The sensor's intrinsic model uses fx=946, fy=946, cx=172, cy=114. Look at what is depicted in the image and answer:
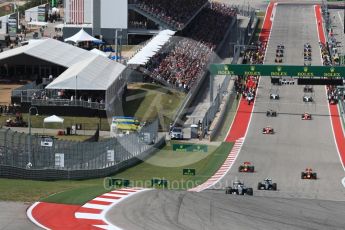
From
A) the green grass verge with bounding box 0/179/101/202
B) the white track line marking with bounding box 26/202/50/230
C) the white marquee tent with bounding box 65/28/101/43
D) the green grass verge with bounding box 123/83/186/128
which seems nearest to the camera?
the white track line marking with bounding box 26/202/50/230

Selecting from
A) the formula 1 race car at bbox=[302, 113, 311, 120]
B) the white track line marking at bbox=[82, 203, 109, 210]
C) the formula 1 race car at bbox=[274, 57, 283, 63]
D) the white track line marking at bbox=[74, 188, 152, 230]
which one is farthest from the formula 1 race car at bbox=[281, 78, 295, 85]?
the white track line marking at bbox=[82, 203, 109, 210]

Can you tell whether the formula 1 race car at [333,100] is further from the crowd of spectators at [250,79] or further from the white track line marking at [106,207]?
the white track line marking at [106,207]

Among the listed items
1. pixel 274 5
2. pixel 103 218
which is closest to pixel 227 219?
pixel 103 218

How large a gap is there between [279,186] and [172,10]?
70.6 metres

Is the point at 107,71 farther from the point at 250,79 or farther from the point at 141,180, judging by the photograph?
the point at 250,79

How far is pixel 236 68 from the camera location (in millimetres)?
86375

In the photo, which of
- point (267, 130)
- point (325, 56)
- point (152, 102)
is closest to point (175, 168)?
point (152, 102)

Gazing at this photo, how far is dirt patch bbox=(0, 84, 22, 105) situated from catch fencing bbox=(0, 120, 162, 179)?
60.7 feet

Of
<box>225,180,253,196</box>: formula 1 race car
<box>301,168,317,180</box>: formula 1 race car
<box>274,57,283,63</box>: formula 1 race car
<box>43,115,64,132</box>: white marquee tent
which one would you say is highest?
<box>274,57,283,63</box>: formula 1 race car

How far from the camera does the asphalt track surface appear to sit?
2903 centimetres

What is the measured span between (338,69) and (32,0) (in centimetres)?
7604

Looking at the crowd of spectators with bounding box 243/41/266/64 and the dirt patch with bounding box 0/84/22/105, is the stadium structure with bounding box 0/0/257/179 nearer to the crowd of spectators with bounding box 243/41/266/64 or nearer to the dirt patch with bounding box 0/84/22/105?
the dirt patch with bounding box 0/84/22/105

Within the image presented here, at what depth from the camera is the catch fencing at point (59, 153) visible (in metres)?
44.2

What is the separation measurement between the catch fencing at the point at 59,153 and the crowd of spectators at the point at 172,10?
188 ft
